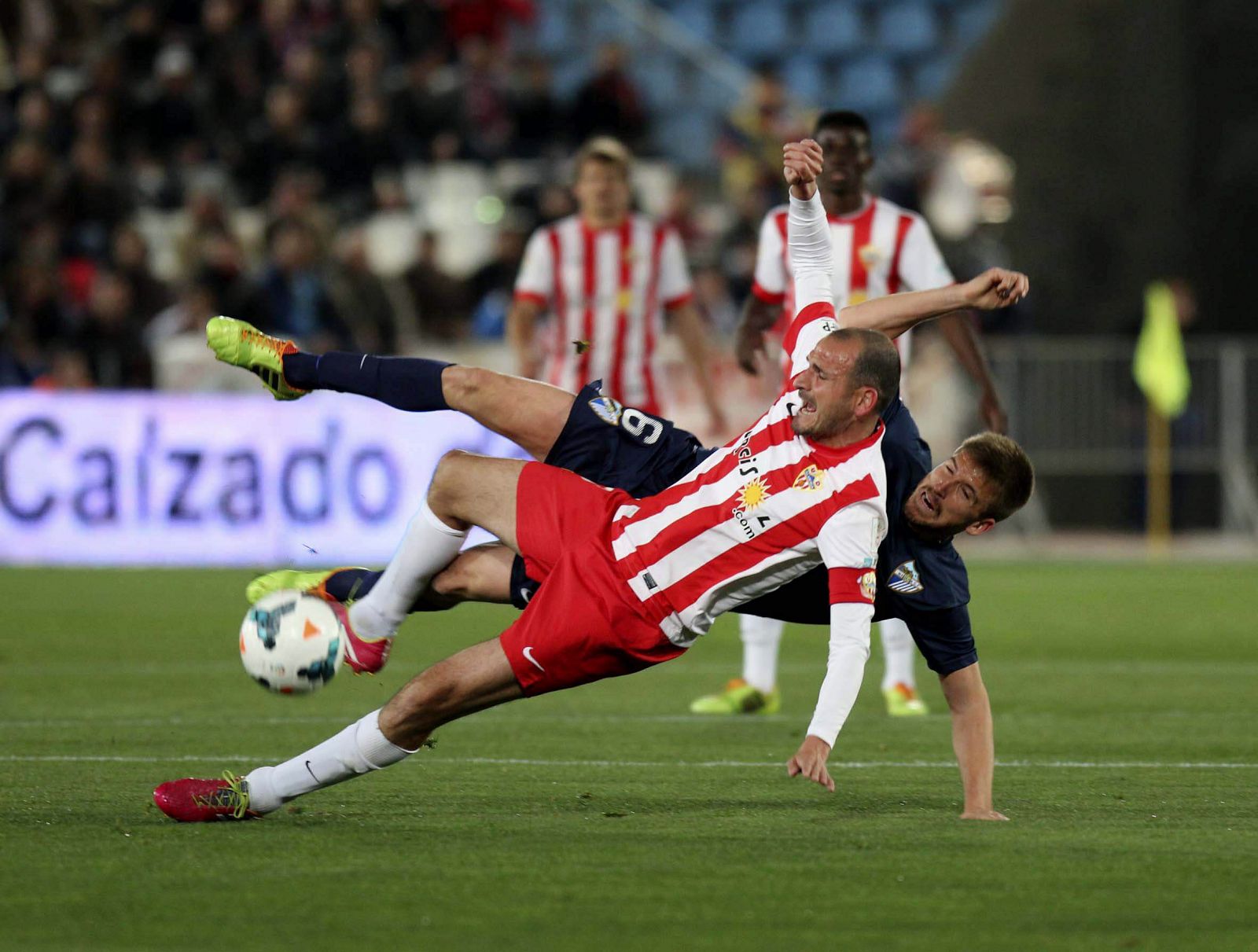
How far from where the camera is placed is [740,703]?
799 cm

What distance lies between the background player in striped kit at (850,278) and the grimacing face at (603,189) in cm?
144

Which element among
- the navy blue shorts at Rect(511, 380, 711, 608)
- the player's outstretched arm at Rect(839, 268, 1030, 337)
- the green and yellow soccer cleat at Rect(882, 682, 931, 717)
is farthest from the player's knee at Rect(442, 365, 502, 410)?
the green and yellow soccer cleat at Rect(882, 682, 931, 717)

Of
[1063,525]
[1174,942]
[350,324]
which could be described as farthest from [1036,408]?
[1174,942]

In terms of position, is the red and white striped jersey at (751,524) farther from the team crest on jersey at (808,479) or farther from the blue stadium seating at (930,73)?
the blue stadium seating at (930,73)

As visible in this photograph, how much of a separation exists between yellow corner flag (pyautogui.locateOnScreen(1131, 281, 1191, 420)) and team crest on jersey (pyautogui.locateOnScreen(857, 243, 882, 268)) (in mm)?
9655

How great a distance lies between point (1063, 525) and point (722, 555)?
1307 cm

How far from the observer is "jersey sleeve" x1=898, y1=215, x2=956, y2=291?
774cm

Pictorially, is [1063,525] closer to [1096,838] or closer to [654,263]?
[654,263]

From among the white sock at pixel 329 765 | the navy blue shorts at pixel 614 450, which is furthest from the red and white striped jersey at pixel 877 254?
the white sock at pixel 329 765

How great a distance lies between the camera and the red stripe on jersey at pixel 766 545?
512 cm

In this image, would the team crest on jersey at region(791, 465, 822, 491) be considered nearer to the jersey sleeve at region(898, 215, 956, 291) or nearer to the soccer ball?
the soccer ball

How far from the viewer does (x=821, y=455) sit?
5.20 metres

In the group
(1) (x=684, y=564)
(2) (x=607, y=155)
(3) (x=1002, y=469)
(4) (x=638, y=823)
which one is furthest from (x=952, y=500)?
(2) (x=607, y=155)

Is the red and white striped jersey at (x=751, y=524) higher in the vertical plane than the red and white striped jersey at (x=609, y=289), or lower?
lower
